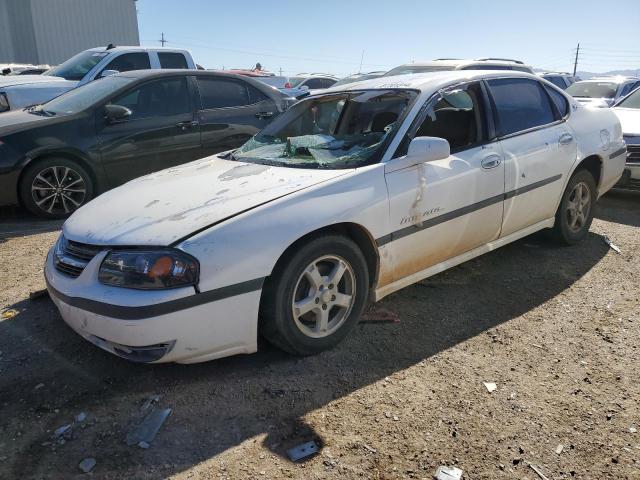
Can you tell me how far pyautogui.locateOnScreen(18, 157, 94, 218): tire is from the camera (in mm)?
5508

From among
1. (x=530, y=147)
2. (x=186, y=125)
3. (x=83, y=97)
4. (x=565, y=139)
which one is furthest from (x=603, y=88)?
(x=83, y=97)

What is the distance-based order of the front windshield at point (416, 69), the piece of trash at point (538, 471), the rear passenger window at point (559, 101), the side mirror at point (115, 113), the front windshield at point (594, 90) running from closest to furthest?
the piece of trash at point (538, 471) → the rear passenger window at point (559, 101) → the side mirror at point (115, 113) → the front windshield at point (416, 69) → the front windshield at point (594, 90)

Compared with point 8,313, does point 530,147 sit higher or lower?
higher

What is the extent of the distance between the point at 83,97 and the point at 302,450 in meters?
5.34

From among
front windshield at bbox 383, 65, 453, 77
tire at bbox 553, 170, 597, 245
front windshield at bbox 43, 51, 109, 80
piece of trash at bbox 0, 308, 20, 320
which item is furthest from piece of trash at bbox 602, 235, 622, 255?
front windshield at bbox 43, 51, 109, 80

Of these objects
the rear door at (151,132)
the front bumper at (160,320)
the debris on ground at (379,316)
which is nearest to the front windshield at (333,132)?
the debris on ground at (379,316)

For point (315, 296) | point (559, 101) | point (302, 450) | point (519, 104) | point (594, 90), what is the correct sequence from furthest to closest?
point (594, 90)
point (559, 101)
point (519, 104)
point (315, 296)
point (302, 450)

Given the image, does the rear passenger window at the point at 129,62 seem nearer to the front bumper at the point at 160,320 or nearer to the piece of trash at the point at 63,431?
the front bumper at the point at 160,320

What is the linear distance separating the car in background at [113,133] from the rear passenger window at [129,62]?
2.64 meters

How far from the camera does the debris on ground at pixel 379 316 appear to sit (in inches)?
137

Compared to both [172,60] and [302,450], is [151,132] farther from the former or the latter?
[302,450]

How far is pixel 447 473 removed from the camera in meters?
2.17

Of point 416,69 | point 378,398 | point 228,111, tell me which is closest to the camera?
point 378,398

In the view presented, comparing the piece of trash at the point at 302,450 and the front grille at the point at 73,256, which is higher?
the front grille at the point at 73,256
